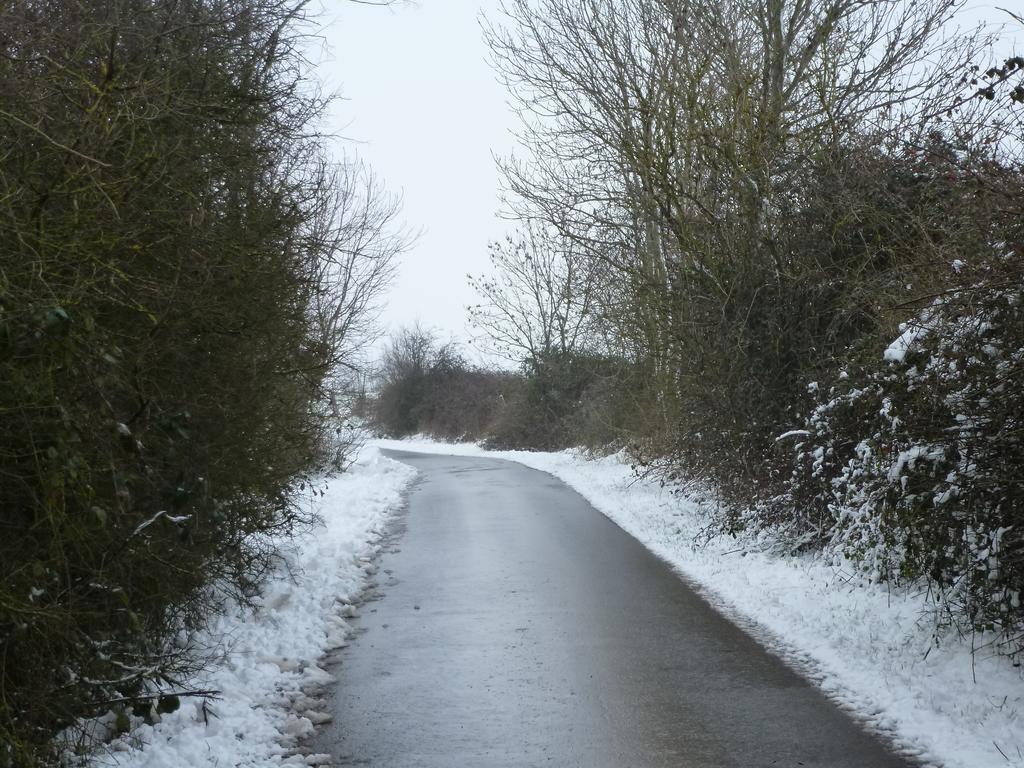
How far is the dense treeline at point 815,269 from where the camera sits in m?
6.56

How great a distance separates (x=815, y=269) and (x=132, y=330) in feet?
30.6

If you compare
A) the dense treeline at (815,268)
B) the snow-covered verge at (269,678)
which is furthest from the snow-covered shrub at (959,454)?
the snow-covered verge at (269,678)

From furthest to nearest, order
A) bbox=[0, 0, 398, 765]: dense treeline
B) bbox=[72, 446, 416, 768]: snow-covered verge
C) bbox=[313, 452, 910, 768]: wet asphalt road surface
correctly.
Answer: bbox=[313, 452, 910, 768]: wet asphalt road surface < bbox=[72, 446, 416, 768]: snow-covered verge < bbox=[0, 0, 398, 765]: dense treeline

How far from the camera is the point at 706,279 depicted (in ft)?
49.2

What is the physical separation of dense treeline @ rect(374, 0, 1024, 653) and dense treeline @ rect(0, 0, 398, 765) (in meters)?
4.70

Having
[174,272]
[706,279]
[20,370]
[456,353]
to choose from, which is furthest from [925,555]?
[456,353]

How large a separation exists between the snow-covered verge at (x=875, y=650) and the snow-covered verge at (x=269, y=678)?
11.4 ft

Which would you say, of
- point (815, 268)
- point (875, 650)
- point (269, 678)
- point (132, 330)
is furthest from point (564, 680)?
point (815, 268)

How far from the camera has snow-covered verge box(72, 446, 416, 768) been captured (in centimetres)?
559

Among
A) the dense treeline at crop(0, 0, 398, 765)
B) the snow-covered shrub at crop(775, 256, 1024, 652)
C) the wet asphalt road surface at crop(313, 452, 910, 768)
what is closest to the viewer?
the dense treeline at crop(0, 0, 398, 765)

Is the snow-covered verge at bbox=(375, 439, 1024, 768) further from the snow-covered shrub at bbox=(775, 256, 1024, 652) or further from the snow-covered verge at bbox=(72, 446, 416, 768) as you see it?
the snow-covered verge at bbox=(72, 446, 416, 768)

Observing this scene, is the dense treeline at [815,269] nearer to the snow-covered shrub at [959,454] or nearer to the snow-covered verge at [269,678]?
the snow-covered shrub at [959,454]

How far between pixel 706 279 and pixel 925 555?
8186 millimetres

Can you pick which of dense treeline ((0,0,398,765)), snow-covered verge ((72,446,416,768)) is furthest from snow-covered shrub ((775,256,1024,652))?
dense treeline ((0,0,398,765))
